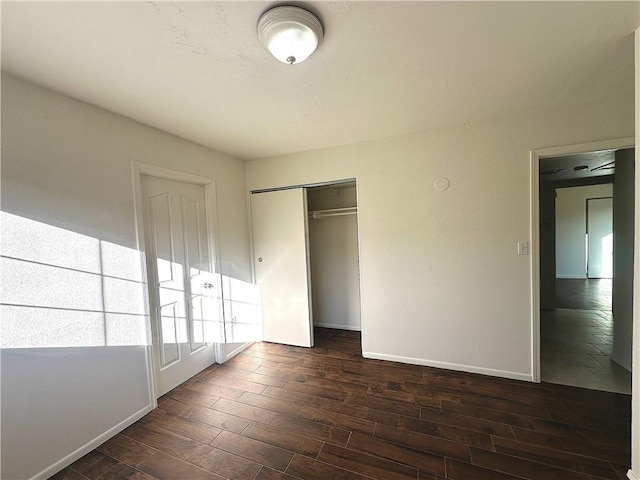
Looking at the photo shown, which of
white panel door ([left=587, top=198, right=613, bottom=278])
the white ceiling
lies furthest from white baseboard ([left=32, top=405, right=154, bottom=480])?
white panel door ([left=587, top=198, right=613, bottom=278])

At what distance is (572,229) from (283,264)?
25.8ft

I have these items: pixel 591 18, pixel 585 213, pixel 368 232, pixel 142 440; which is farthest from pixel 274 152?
pixel 585 213

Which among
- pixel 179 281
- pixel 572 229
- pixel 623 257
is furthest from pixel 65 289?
pixel 572 229

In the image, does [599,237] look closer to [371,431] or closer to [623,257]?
[623,257]

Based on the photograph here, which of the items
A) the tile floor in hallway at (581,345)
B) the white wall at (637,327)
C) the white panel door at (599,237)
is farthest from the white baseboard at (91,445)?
the white panel door at (599,237)

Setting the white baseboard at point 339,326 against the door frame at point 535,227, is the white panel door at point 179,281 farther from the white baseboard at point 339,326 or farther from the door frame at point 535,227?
the door frame at point 535,227

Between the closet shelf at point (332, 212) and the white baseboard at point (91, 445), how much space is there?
2713 mm

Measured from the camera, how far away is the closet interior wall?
12.2 feet

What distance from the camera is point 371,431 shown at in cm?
182

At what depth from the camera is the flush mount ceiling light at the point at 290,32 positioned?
109cm

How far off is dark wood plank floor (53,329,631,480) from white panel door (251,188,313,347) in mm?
775

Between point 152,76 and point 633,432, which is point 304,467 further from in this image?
point 152,76

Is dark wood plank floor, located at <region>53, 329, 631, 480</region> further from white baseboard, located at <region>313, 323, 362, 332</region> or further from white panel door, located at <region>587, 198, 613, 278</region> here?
white panel door, located at <region>587, 198, 613, 278</region>

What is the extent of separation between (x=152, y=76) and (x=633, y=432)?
334cm
